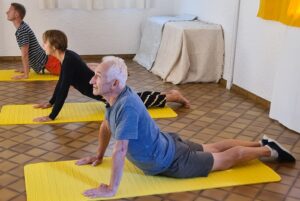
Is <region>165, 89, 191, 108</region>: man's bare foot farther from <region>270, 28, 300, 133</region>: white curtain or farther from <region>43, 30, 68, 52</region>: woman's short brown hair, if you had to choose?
<region>43, 30, 68, 52</region>: woman's short brown hair

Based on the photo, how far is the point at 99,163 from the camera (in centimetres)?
233

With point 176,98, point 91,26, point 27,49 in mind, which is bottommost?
point 176,98

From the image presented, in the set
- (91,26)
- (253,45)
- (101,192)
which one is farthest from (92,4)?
(101,192)

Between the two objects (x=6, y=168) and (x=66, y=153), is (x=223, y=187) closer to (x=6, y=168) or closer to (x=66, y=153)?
(x=66, y=153)

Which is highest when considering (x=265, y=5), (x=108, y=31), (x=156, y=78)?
(x=265, y=5)

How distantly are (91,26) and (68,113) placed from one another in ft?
7.47

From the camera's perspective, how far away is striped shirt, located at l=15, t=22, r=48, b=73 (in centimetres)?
418

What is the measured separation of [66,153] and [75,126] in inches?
19.0

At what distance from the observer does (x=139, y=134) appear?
6.44 feet

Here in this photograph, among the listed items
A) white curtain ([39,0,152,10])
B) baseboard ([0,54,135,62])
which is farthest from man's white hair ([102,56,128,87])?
baseboard ([0,54,135,62])

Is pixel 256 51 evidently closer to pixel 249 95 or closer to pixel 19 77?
pixel 249 95

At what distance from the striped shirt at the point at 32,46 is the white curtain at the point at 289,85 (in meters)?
2.45

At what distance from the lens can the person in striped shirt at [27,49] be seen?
4.16 m

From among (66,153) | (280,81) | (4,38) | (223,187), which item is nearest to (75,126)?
(66,153)
